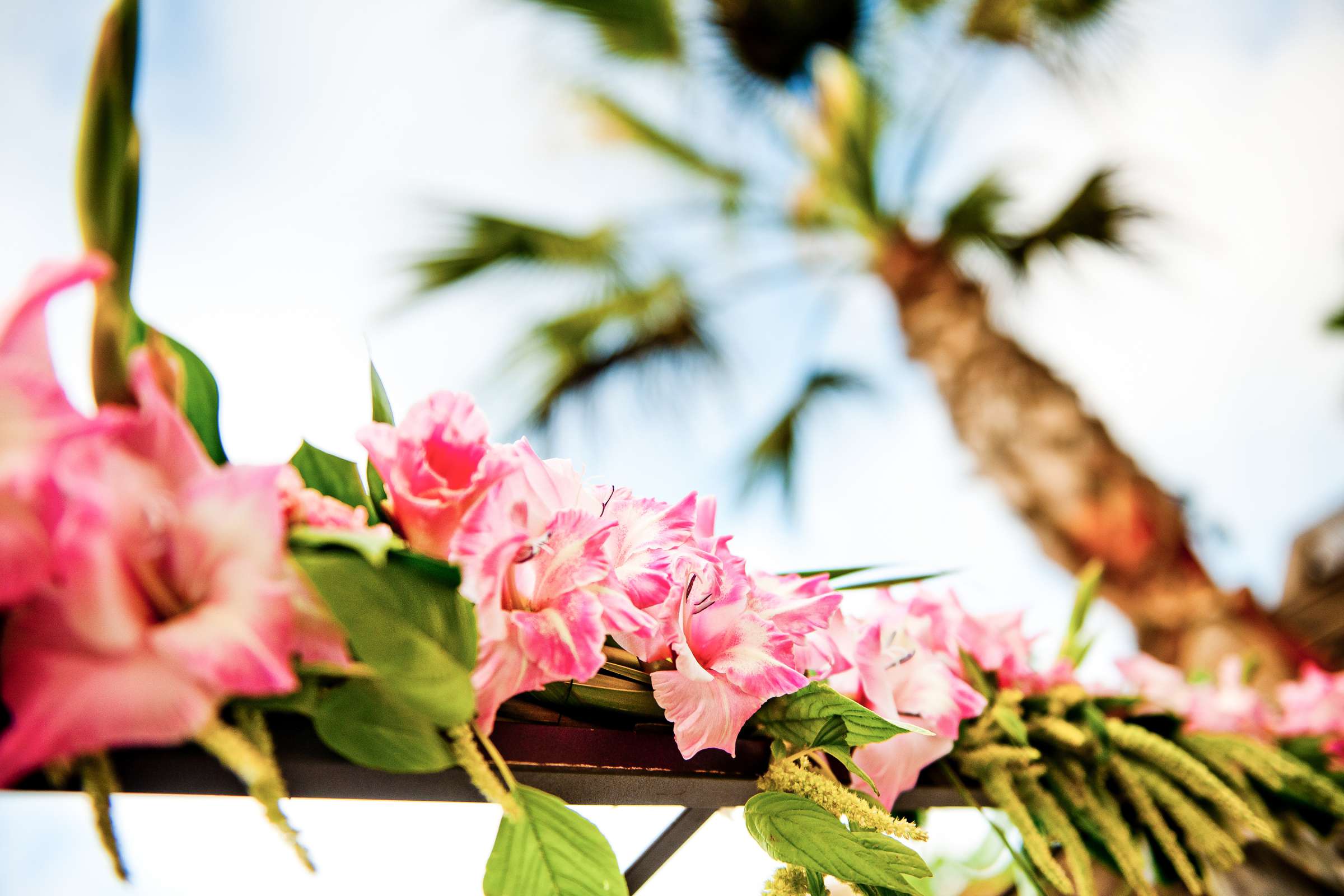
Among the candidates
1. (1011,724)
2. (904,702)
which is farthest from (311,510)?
(1011,724)

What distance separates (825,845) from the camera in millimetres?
333

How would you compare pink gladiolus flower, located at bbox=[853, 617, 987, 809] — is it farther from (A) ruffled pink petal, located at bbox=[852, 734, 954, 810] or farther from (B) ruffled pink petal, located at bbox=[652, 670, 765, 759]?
(B) ruffled pink petal, located at bbox=[652, 670, 765, 759]

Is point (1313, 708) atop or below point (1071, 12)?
below

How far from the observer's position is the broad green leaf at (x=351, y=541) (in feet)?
0.78

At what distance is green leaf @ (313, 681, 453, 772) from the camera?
252 millimetres

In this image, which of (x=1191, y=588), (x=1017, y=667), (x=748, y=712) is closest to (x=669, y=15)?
(x=1191, y=588)

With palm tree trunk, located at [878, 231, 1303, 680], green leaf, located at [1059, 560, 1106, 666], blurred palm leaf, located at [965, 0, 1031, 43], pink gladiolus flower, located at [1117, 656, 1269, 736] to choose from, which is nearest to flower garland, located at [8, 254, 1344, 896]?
green leaf, located at [1059, 560, 1106, 666]

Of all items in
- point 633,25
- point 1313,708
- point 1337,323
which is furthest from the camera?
point 1337,323

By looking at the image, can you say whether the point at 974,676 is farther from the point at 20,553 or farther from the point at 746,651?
the point at 20,553

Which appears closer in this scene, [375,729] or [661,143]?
[375,729]

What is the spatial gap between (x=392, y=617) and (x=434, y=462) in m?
0.09

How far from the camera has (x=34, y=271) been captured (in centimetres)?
22

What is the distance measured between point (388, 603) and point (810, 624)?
21 cm

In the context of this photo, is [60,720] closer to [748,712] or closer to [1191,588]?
[748,712]
